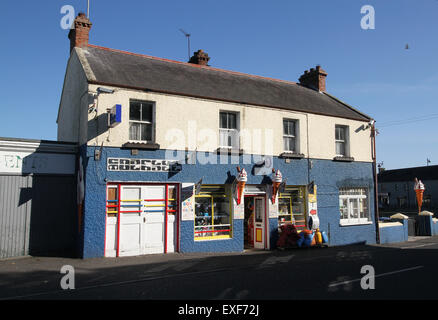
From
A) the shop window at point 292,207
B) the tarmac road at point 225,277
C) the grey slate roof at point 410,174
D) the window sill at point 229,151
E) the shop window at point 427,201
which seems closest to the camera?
the tarmac road at point 225,277

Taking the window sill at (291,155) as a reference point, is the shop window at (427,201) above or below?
below

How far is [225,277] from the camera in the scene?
361 inches

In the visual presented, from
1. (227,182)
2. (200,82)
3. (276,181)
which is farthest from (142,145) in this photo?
(276,181)

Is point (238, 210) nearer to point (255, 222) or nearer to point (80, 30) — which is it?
point (255, 222)

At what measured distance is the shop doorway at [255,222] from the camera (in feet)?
49.8

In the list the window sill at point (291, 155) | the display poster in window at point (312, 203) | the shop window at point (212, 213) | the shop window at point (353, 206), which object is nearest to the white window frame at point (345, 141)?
the shop window at point (353, 206)

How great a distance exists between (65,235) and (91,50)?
7.15 meters

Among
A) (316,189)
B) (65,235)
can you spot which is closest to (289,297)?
(65,235)

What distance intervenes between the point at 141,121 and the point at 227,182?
3.97 meters

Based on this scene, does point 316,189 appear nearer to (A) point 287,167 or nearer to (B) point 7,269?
(A) point 287,167

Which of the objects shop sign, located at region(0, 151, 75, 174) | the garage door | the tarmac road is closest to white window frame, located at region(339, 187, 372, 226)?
the tarmac road

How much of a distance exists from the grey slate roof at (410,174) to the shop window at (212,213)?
2026 inches

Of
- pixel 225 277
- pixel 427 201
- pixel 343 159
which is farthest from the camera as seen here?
pixel 427 201

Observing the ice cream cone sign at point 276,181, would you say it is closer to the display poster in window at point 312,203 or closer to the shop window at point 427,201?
the display poster in window at point 312,203
